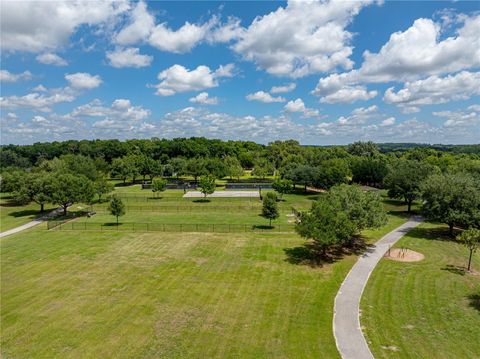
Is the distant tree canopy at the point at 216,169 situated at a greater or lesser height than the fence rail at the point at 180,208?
greater

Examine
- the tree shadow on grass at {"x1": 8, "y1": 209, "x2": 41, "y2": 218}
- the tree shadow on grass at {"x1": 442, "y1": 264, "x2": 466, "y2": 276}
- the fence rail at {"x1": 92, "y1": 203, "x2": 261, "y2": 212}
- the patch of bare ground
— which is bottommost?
the tree shadow on grass at {"x1": 442, "y1": 264, "x2": 466, "y2": 276}

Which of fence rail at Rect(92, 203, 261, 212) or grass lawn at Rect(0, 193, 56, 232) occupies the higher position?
fence rail at Rect(92, 203, 261, 212)

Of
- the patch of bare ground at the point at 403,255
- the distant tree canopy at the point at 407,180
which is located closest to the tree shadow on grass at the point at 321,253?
the patch of bare ground at the point at 403,255

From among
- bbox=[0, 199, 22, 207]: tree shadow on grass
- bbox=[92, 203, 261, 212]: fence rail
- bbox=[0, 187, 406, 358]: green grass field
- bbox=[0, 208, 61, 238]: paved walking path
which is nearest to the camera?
bbox=[0, 187, 406, 358]: green grass field

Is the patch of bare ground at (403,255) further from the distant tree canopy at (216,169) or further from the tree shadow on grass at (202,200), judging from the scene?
the tree shadow on grass at (202,200)

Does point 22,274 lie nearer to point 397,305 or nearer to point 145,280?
point 145,280

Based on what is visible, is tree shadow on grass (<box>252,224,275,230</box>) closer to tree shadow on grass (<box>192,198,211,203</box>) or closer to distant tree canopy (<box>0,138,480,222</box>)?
distant tree canopy (<box>0,138,480,222</box>)

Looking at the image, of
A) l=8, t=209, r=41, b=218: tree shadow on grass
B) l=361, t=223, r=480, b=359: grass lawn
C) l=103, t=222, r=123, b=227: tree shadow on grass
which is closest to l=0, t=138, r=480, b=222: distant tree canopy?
l=8, t=209, r=41, b=218: tree shadow on grass
